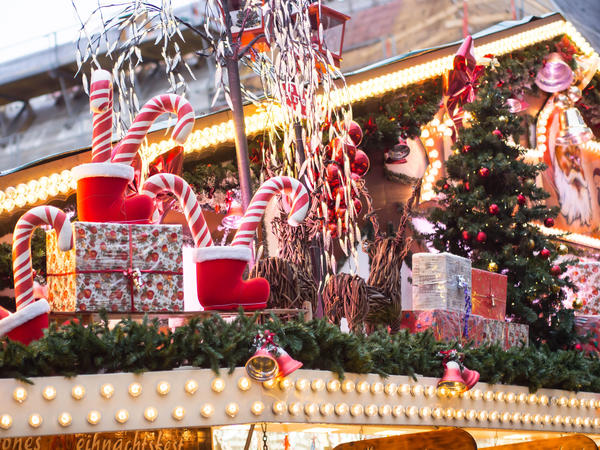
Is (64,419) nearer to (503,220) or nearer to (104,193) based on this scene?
(104,193)

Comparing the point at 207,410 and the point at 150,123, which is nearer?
the point at 207,410

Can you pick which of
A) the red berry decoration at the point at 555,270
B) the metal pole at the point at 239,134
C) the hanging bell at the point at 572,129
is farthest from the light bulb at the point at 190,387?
the hanging bell at the point at 572,129

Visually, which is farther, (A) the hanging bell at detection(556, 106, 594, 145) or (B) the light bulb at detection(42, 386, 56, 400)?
(A) the hanging bell at detection(556, 106, 594, 145)

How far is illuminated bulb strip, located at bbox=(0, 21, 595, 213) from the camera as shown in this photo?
8.68 m

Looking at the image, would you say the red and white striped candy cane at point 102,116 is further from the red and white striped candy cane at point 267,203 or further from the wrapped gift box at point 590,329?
the wrapped gift box at point 590,329

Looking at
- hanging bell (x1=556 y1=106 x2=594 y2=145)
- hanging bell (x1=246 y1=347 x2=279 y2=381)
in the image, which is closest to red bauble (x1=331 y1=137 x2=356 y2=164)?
hanging bell (x1=246 y1=347 x2=279 y2=381)

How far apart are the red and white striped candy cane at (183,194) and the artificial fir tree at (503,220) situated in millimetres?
4013

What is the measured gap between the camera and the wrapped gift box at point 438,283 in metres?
7.81

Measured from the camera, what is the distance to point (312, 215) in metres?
7.78

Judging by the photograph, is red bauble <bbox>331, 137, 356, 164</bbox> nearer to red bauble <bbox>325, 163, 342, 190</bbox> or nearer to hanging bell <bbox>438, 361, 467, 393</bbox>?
red bauble <bbox>325, 163, 342, 190</bbox>

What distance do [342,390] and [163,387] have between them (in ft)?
3.62

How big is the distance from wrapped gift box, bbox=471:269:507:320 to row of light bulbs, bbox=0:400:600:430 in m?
1.37

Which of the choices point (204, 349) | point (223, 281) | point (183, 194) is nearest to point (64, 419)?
point (204, 349)

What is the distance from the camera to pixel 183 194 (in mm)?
6141
